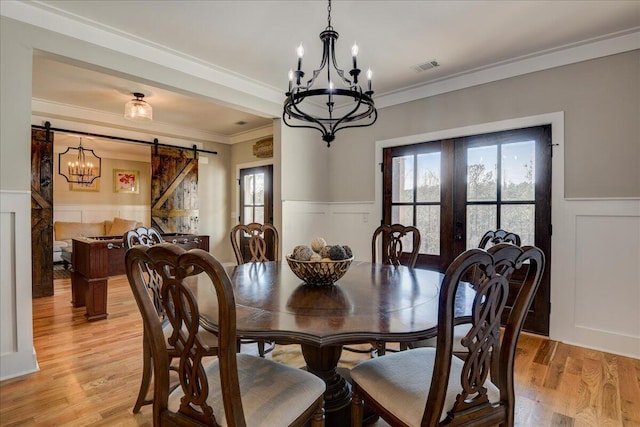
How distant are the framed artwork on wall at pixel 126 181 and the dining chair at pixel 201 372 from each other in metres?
8.16

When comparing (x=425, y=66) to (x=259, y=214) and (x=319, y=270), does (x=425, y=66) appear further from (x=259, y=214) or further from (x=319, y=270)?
(x=259, y=214)

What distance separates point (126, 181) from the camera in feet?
26.8

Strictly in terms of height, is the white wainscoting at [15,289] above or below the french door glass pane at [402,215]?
below

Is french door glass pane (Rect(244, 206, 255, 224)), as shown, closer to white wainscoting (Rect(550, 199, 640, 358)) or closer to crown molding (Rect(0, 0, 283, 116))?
crown molding (Rect(0, 0, 283, 116))

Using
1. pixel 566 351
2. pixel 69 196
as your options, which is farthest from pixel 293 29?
pixel 69 196

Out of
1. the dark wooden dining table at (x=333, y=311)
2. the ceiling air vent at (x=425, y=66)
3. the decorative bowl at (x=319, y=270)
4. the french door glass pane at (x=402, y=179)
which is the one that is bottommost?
the dark wooden dining table at (x=333, y=311)

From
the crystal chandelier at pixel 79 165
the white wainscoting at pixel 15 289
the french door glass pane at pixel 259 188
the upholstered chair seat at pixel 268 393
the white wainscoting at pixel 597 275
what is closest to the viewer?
the upholstered chair seat at pixel 268 393

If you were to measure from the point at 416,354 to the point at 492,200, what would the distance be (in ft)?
7.60

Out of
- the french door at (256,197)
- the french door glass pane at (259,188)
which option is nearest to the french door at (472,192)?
the french door at (256,197)

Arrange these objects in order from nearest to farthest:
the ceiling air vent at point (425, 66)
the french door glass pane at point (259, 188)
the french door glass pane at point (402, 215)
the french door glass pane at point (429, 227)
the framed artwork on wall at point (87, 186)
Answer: the ceiling air vent at point (425, 66)
the french door glass pane at point (429, 227)
the french door glass pane at point (402, 215)
the french door glass pane at point (259, 188)
the framed artwork on wall at point (87, 186)

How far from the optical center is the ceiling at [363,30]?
7.58ft

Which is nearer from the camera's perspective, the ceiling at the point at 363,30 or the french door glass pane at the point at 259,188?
the ceiling at the point at 363,30

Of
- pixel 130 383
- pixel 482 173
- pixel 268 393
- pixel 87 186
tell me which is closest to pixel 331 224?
pixel 482 173

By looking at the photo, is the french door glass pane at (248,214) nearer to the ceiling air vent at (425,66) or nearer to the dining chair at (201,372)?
the ceiling air vent at (425,66)
